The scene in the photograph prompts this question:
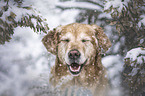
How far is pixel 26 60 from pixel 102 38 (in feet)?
3.06

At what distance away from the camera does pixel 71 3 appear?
2.14 meters

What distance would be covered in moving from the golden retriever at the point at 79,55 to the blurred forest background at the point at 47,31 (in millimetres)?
79

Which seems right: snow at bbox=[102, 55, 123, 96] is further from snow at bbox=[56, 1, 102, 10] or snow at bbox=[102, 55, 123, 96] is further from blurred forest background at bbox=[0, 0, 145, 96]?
snow at bbox=[56, 1, 102, 10]

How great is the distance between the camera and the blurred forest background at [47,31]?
2043 mm

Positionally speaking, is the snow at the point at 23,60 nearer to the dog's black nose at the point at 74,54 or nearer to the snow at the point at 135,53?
the dog's black nose at the point at 74,54

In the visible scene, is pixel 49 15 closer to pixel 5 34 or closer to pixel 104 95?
pixel 5 34

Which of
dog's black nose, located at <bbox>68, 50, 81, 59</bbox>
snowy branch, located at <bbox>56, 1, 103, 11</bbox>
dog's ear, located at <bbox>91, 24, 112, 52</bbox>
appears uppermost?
snowy branch, located at <bbox>56, 1, 103, 11</bbox>

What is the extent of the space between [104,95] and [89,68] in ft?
1.28

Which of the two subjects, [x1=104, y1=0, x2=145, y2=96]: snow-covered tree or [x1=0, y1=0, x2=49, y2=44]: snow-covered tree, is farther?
[x1=104, y1=0, x2=145, y2=96]: snow-covered tree

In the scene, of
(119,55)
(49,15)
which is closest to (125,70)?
(119,55)

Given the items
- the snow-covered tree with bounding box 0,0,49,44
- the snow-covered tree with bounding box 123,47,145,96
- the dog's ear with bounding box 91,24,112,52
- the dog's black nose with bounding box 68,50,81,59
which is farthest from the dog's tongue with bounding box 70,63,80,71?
the snow-covered tree with bounding box 123,47,145,96

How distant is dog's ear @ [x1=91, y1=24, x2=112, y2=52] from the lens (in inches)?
83.0

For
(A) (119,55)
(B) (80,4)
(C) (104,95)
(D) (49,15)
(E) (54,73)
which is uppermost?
(B) (80,4)

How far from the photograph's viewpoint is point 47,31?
6.95 feet
